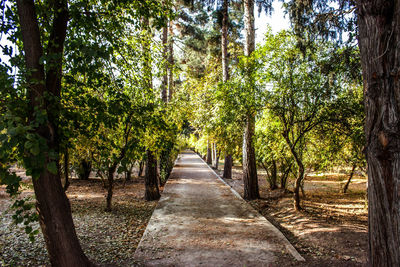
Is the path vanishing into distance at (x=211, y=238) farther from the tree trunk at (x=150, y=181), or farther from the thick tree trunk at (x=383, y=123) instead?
the thick tree trunk at (x=383, y=123)

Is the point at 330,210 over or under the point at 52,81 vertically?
under

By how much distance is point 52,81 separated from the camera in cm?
348

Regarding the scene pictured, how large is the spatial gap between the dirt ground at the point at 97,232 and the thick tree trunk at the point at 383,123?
3.82 metres

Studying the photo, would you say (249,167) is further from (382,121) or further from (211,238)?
(382,121)

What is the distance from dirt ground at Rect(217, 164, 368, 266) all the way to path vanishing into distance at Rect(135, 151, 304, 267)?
1.66 feet

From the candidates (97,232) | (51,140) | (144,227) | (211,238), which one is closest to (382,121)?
(51,140)

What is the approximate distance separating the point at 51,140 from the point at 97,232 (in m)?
3.97

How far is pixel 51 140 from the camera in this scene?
3.12 metres

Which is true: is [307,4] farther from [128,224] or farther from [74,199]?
[74,199]

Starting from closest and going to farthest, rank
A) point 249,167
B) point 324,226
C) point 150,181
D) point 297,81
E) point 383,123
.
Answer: point 383,123 → point 324,226 → point 297,81 → point 249,167 → point 150,181

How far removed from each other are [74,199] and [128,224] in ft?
14.3

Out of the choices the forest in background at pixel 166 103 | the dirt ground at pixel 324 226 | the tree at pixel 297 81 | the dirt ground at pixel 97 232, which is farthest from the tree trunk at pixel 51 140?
the tree at pixel 297 81

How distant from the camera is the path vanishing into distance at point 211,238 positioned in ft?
14.5

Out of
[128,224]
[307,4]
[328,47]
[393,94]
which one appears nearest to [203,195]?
[128,224]
